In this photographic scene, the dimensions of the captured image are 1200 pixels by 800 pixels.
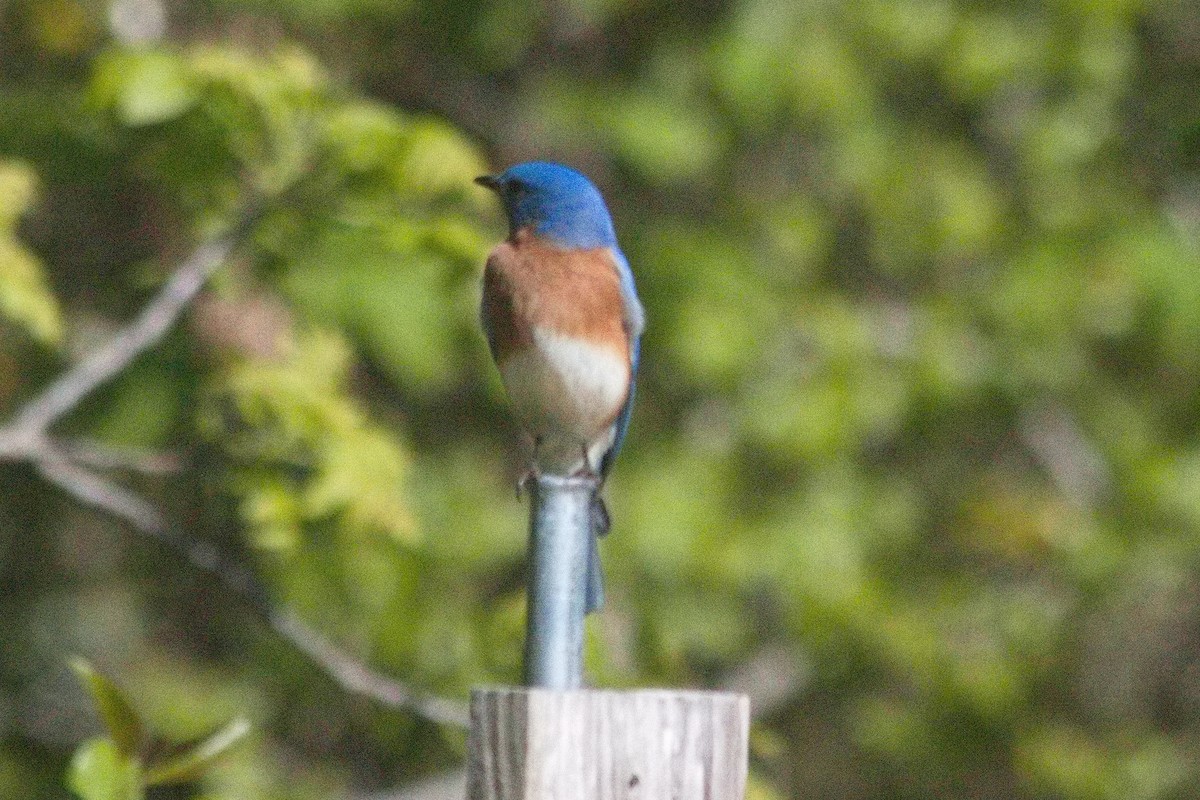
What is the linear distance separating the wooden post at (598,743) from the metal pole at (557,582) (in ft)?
0.35

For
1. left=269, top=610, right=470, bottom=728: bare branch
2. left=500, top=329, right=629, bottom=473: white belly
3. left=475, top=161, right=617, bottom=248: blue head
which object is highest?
left=475, top=161, right=617, bottom=248: blue head

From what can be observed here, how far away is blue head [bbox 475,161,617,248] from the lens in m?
2.56

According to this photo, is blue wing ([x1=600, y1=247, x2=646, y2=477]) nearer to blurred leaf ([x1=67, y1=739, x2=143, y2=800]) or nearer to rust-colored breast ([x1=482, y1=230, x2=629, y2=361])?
rust-colored breast ([x1=482, y1=230, x2=629, y2=361])

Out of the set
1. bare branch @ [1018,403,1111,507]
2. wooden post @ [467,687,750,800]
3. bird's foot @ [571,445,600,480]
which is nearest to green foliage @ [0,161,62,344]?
bird's foot @ [571,445,600,480]

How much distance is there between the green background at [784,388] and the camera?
16.4 feet

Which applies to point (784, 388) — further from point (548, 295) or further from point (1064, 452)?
point (548, 295)

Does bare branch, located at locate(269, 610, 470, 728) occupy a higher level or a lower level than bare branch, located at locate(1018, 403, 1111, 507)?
lower

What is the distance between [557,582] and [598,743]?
0.20m

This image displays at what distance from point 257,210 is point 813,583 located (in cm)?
283

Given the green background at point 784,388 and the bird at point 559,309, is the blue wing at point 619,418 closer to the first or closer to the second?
the bird at point 559,309

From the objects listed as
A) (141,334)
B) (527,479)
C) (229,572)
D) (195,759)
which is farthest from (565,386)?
(141,334)

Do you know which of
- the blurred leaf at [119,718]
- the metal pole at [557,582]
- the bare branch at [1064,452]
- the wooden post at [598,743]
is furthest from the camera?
the bare branch at [1064,452]

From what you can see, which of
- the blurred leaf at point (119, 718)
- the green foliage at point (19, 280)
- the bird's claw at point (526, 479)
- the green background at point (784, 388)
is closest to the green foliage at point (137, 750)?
the blurred leaf at point (119, 718)

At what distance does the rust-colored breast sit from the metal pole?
654mm
